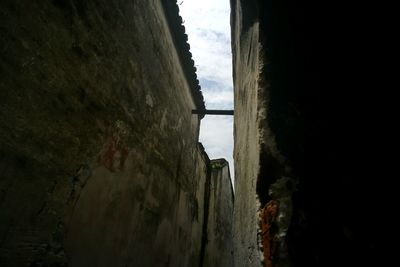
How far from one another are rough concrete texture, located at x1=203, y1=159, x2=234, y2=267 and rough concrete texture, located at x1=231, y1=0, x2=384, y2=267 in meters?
6.36

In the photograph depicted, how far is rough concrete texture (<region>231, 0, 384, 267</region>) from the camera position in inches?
26.3

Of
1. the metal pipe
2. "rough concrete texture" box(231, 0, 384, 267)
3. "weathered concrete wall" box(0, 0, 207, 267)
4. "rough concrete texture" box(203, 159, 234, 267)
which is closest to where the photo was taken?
"rough concrete texture" box(231, 0, 384, 267)

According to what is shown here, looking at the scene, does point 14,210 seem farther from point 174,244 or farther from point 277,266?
point 174,244

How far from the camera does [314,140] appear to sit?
2.60 ft

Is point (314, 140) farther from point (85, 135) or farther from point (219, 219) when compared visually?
point (219, 219)

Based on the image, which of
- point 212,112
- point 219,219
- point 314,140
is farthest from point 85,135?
point 219,219

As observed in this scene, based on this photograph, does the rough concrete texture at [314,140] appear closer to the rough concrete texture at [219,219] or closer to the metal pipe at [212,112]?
the metal pipe at [212,112]

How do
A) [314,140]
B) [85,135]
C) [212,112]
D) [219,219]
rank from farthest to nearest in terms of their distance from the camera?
[219,219], [212,112], [85,135], [314,140]

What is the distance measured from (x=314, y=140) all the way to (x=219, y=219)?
794cm

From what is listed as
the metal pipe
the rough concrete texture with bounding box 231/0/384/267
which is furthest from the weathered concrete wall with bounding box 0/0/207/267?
the metal pipe

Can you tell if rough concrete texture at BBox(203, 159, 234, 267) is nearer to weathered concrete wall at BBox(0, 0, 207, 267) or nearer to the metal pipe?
the metal pipe

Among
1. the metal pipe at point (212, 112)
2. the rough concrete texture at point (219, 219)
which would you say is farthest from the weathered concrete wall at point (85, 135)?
the rough concrete texture at point (219, 219)

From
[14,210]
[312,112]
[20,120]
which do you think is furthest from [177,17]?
→ [312,112]

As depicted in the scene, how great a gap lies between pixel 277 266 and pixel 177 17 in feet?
15.5
